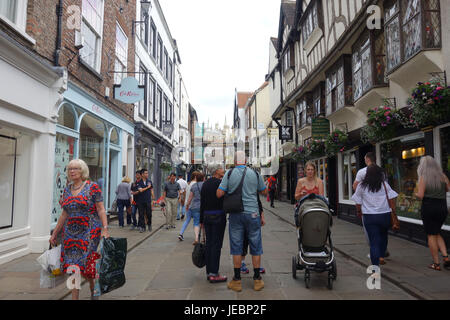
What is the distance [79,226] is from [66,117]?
5.93 m

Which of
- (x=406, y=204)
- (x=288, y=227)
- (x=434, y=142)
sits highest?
(x=434, y=142)

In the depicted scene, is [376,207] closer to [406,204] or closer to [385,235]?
[385,235]

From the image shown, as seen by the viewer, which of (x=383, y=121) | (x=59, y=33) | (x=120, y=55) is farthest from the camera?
(x=120, y=55)

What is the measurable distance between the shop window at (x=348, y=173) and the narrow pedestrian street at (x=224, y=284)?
5421mm

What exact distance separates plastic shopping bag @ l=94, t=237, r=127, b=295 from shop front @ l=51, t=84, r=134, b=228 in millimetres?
5149

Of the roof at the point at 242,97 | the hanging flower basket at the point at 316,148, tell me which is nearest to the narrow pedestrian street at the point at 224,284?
the hanging flower basket at the point at 316,148

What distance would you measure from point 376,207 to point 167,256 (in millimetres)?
3995

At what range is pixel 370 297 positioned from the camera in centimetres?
406

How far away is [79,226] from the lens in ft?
11.6

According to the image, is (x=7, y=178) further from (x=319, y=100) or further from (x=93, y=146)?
(x=319, y=100)

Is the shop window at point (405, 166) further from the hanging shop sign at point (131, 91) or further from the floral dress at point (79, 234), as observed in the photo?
the hanging shop sign at point (131, 91)

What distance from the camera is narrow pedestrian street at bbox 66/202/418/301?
163 inches

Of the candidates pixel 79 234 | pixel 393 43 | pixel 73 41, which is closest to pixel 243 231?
pixel 79 234

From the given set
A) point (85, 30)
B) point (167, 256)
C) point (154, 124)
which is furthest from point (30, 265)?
point (154, 124)
